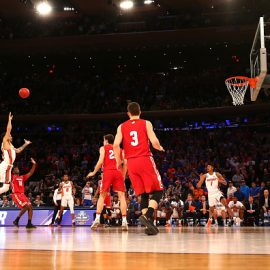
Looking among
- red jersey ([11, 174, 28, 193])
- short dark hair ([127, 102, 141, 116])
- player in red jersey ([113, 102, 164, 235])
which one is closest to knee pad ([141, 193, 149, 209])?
player in red jersey ([113, 102, 164, 235])

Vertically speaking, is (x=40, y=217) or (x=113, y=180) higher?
(x=113, y=180)

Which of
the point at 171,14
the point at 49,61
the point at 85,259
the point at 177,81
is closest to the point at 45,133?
the point at 49,61

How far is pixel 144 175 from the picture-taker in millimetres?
7137

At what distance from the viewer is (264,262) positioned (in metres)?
3.63

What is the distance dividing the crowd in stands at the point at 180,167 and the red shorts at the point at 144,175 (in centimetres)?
986

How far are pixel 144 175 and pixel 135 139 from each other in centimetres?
56

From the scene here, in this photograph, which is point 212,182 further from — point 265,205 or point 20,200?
point 20,200

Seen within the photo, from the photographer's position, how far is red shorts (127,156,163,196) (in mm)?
7133

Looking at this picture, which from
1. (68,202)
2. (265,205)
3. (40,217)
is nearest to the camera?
(68,202)

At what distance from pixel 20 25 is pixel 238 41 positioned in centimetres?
1213

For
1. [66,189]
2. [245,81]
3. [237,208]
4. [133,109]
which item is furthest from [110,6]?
[133,109]

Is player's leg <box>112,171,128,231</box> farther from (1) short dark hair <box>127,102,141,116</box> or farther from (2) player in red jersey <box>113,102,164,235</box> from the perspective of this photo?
(1) short dark hair <box>127,102,141,116</box>

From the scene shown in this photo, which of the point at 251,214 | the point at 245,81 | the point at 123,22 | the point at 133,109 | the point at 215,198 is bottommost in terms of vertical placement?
the point at 251,214

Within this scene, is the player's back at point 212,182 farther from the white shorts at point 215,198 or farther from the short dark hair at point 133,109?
the short dark hair at point 133,109
